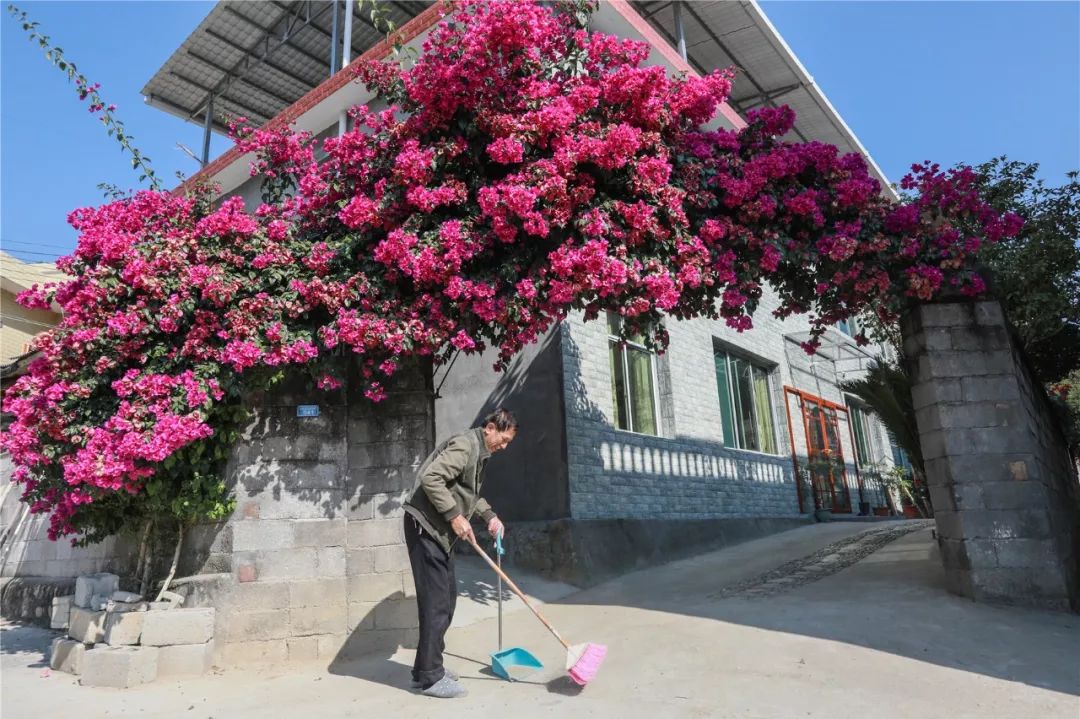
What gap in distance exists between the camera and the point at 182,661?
493 centimetres

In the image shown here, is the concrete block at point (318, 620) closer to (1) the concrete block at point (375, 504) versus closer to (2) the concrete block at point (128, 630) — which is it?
(1) the concrete block at point (375, 504)

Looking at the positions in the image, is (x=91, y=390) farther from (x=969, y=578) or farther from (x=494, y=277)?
(x=969, y=578)

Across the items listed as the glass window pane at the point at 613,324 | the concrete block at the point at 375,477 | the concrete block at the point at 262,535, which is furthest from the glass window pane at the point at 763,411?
the concrete block at the point at 262,535

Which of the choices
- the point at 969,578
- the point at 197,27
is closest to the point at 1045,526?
the point at 969,578

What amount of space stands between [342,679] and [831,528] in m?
8.88

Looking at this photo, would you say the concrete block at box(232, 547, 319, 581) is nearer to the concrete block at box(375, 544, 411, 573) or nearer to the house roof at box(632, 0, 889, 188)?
the concrete block at box(375, 544, 411, 573)

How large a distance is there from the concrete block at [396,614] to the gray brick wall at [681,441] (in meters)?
2.95

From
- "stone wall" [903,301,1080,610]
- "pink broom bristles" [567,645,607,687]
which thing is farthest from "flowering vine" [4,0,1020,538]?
"pink broom bristles" [567,645,607,687]

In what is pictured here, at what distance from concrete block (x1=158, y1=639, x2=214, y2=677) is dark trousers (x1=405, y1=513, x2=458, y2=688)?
69.7 inches

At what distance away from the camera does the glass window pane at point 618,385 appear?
957cm

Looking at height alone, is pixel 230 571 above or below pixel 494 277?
below

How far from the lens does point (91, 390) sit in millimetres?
5129

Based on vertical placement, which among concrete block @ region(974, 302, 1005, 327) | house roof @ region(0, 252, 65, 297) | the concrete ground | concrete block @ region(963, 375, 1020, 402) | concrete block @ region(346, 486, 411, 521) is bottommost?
the concrete ground

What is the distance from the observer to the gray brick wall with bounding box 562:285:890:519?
866 centimetres
